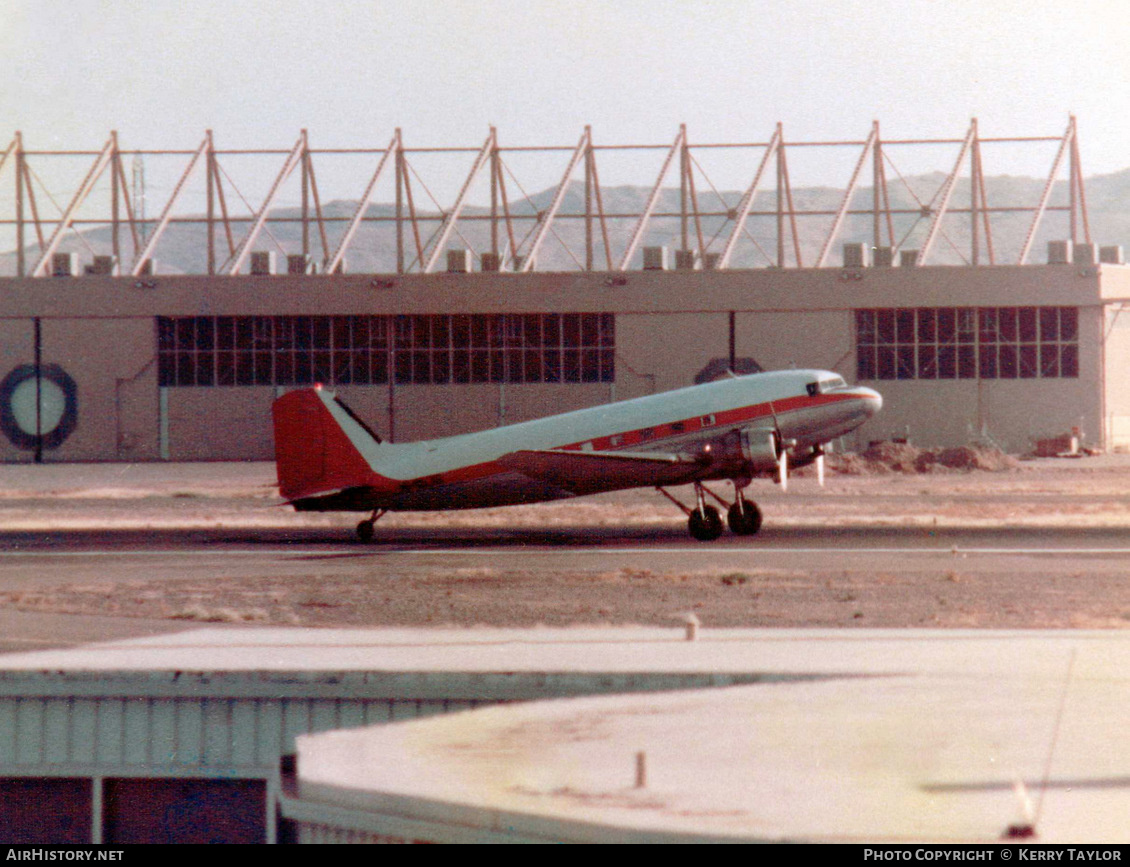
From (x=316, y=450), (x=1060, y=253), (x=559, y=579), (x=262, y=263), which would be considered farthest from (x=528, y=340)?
(x=559, y=579)

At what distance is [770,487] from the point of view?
206ft

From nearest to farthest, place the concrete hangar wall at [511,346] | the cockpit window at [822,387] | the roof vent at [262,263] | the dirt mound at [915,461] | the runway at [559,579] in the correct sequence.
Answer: the runway at [559,579] → the cockpit window at [822,387] → the dirt mound at [915,461] → the concrete hangar wall at [511,346] → the roof vent at [262,263]

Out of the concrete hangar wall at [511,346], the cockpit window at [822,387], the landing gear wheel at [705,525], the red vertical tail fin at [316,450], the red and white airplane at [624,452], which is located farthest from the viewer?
the concrete hangar wall at [511,346]

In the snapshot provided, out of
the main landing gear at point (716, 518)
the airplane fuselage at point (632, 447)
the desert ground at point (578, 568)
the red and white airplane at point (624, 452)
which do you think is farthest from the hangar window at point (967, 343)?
the main landing gear at point (716, 518)

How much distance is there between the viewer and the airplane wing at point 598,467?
3866 cm

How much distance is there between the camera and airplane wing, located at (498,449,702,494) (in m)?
38.7

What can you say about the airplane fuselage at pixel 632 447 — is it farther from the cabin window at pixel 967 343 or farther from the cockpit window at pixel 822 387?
the cabin window at pixel 967 343

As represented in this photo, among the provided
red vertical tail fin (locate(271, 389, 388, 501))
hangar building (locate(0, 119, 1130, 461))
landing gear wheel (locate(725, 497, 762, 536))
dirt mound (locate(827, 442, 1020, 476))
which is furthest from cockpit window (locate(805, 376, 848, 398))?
hangar building (locate(0, 119, 1130, 461))

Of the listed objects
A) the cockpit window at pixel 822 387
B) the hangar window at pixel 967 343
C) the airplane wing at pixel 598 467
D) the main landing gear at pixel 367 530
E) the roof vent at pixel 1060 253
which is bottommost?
the main landing gear at pixel 367 530

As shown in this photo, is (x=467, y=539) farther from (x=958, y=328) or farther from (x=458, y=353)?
(x=958, y=328)

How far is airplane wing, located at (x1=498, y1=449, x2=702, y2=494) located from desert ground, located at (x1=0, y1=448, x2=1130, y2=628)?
180 centimetres

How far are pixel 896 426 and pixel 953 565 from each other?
4816cm

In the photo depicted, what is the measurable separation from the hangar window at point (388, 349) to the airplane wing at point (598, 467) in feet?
140
